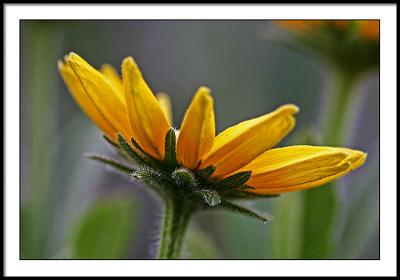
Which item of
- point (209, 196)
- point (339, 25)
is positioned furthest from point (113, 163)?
point (339, 25)

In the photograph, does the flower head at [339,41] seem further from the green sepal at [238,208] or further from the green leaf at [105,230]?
the green sepal at [238,208]

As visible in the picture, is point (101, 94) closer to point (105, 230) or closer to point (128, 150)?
point (128, 150)

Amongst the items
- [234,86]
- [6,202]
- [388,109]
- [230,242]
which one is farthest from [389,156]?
[234,86]

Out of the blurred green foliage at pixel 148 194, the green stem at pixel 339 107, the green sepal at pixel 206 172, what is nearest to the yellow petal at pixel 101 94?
the green sepal at pixel 206 172

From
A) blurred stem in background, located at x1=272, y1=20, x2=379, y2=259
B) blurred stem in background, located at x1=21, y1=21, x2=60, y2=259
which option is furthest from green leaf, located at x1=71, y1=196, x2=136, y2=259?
blurred stem in background, located at x1=272, y1=20, x2=379, y2=259

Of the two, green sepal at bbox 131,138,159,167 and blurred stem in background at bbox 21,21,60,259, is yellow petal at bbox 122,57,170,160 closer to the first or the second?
green sepal at bbox 131,138,159,167

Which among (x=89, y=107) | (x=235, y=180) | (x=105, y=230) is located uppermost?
(x=89, y=107)
